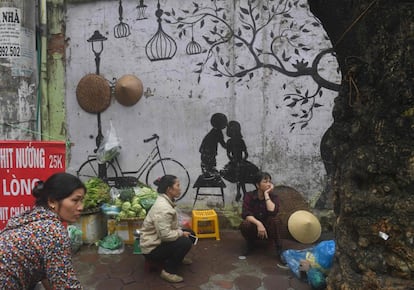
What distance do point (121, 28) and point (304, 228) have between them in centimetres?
442

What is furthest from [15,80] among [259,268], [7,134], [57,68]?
[259,268]

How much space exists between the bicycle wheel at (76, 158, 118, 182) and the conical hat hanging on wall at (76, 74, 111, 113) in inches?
36.0

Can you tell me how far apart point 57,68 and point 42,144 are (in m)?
3.25

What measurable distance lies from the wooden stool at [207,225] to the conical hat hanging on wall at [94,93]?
2458 mm

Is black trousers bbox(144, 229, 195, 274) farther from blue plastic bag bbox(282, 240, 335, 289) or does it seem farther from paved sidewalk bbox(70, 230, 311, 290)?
blue plastic bag bbox(282, 240, 335, 289)

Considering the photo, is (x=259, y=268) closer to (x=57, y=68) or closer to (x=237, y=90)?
(x=237, y=90)

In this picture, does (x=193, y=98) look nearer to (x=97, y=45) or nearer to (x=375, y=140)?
(x=97, y=45)

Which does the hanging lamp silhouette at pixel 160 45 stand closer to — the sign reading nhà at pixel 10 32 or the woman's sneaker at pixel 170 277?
the sign reading nhà at pixel 10 32

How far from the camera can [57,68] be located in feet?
20.1

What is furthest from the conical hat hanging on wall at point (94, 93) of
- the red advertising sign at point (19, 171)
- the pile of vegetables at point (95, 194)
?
the red advertising sign at point (19, 171)

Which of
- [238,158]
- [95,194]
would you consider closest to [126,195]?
[95,194]

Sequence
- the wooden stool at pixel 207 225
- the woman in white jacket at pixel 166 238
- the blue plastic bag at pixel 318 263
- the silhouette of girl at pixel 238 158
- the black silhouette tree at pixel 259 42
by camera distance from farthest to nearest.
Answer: the silhouette of girl at pixel 238 158, the black silhouette tree at pixel 259 42, the wooden stool at pixel 207 225, the woman in white jacket at pixel 166 238, the blue plastic bag at pixel 318 263

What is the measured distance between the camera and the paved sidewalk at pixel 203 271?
402 cm

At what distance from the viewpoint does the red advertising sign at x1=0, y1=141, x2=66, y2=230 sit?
129 inches
